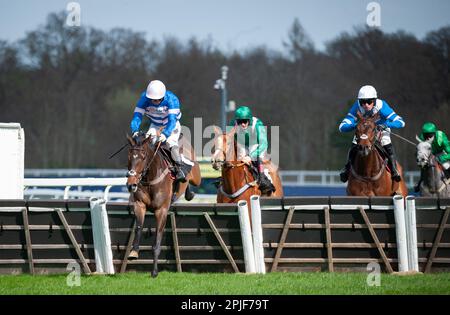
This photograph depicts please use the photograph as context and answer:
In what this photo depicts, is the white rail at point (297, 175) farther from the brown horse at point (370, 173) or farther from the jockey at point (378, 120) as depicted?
the brown horse at point (370, 173)

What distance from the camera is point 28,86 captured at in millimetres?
54344

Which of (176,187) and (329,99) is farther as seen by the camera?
(329,99)

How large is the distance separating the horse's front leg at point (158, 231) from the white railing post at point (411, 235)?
2.92 metres

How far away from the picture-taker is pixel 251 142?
13.3 metres

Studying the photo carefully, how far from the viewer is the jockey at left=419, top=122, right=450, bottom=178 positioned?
17.8m

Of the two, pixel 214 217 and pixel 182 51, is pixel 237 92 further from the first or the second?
pixel 214 217

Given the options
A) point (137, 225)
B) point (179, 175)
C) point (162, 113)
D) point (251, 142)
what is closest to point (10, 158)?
point (162, 113)

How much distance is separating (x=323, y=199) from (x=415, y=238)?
1.18 metres

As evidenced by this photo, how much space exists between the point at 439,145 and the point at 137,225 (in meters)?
8.47

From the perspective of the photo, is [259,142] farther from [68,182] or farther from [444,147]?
[444,147]

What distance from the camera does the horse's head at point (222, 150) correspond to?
12.8 m

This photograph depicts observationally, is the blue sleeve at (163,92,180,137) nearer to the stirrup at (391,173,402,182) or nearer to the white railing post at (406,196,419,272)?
the stirrup at (391,173,402,182)

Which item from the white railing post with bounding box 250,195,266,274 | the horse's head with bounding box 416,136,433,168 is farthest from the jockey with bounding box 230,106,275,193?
the horse's head with bounding box 416,136,433,168
